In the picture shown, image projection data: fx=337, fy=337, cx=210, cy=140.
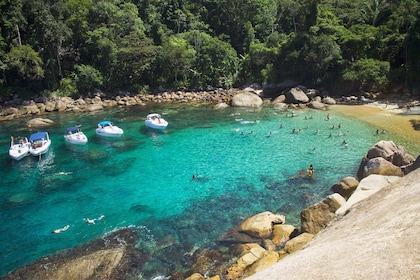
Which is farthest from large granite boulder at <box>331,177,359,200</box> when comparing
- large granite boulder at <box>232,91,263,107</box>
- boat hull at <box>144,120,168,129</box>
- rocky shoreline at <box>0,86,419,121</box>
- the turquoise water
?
large granite boulder at <box>232,91,263,107</box>

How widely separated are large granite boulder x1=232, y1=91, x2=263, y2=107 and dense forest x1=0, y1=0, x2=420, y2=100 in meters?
7.11

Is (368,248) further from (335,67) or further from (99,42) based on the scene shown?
(99,42)

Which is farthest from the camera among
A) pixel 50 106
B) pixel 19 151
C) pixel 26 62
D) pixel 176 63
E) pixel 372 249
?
pixel 176 63

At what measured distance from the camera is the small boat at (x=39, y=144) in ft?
108

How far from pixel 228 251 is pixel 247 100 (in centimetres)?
3550

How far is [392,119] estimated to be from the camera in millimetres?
37969

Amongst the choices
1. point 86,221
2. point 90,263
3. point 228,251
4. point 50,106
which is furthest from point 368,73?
point 50,106

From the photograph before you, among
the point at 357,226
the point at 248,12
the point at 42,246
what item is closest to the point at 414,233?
the point at 357,226

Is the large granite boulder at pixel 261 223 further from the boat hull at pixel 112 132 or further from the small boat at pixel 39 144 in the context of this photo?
the small boat at pixel 39 144

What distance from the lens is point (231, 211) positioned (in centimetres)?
2125

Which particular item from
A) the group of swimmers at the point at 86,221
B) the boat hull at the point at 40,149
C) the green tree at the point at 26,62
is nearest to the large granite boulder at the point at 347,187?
the group of swimmers at the point at 86,221

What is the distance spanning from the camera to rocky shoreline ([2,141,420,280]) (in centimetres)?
1555

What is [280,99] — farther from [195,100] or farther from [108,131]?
[108,131]

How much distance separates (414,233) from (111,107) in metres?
50.8
